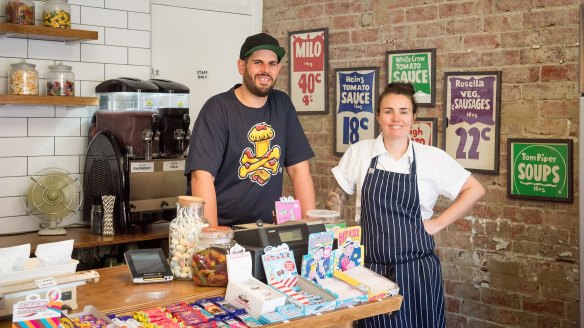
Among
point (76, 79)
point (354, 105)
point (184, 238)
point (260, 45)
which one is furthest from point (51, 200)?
point (184, 238)

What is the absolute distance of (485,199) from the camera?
4184mm

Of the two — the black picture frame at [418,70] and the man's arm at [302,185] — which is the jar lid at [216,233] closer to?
the man's arm at [302,185]

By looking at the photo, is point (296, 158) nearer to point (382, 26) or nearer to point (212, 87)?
point (382, 26)

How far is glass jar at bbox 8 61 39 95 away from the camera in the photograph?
4262 mm

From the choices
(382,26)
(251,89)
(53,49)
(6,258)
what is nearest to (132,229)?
(53,49)

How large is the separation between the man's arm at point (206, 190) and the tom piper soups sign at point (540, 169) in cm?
175

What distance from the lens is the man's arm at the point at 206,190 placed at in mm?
3186

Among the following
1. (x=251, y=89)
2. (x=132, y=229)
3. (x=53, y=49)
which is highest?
(x=53, y=49)

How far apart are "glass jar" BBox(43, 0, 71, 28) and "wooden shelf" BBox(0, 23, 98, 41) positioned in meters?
0.05

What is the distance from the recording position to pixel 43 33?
4.27 metres

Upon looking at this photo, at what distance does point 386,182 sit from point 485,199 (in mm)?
1030

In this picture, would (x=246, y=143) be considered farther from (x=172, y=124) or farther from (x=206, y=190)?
(x=172, y=124)

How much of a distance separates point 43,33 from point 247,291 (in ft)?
8.64

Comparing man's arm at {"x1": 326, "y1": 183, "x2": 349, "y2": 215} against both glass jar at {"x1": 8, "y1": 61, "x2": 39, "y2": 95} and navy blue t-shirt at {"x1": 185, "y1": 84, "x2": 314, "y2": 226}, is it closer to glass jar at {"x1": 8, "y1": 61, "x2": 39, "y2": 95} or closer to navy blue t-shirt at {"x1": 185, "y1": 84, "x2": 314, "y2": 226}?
navy blue t-shirt at {"x1": 185, "y1": 84, "x2": 314, "y2": 226}
